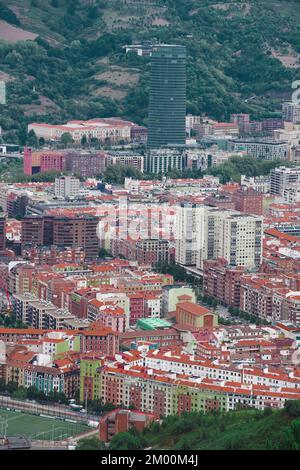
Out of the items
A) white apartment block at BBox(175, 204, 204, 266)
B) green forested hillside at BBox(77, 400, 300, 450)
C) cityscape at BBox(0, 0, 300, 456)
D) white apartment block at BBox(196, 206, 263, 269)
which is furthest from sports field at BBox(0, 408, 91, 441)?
white apartment block at BBox(175, 204, 204, 266)

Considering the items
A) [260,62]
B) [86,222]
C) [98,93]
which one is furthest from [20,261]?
[260,62]

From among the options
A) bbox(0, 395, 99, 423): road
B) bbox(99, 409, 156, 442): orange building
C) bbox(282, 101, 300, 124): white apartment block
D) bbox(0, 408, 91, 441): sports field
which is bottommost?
bbox(0, 395, 99, 423): road

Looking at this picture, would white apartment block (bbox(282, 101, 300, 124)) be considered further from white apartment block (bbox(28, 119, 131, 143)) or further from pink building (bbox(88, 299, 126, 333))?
pink building (bbox(88, 299, 126, 333))

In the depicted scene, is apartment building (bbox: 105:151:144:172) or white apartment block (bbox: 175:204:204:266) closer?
white apartment block (bbox: 175:204:204:266)

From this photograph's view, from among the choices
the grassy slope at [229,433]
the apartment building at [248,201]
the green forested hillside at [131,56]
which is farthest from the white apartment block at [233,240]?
the green forested hillside at [131,56]

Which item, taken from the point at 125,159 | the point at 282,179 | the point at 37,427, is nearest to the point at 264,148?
the point at 125,159

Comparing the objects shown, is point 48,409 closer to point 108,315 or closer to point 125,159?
point 108,315

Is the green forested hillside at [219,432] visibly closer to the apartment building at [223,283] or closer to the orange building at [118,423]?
the orange building at [118,423]
